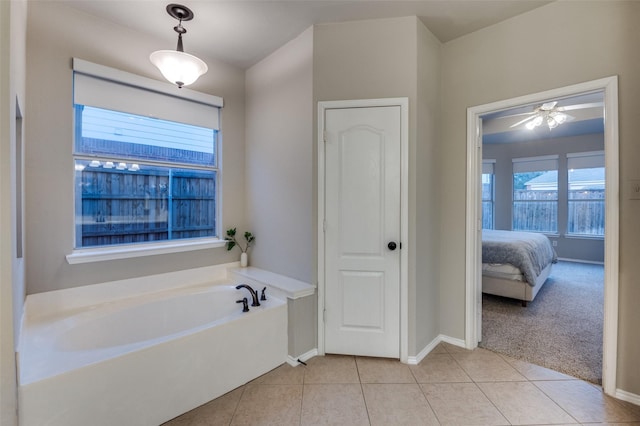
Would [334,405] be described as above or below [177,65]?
below

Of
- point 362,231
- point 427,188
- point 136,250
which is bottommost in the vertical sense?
point 136,250

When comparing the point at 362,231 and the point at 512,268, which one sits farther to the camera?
the point at 512,268

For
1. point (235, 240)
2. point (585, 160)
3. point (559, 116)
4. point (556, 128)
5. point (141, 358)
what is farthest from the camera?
point (585, 160)

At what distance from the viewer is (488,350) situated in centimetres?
245

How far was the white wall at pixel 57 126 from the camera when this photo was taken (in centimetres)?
204

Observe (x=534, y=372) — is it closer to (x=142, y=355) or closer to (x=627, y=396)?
(x=627, y=396)

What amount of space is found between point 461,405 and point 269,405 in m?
1.20

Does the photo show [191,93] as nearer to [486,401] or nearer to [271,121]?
[271,121]

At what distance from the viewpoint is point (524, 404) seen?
1778mm

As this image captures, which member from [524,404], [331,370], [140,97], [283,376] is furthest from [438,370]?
[140,97]

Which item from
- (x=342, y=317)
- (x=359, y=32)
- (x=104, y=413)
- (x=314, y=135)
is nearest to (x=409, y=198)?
Answer: (x=314, y=135)

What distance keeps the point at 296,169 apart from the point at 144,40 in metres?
1.74

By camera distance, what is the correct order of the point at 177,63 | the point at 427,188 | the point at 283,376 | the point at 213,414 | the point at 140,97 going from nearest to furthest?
1. the point at 213,414
2. the point at 177,63
3. the point at 283,376
4. the point at 427,188
5. the point at 140,97

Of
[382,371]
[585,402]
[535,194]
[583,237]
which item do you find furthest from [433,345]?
[535,194]
